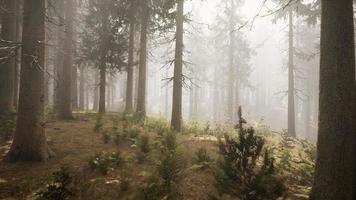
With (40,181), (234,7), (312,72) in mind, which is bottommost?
(40,181)

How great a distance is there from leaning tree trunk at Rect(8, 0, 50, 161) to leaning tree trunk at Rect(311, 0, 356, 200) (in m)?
7.79

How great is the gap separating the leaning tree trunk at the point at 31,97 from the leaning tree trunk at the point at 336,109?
779cm

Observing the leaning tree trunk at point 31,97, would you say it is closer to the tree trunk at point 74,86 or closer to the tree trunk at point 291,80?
the tree trunk at point 74,86

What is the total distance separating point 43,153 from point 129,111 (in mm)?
10866

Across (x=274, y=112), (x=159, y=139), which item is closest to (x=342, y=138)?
(x=159, y=139)

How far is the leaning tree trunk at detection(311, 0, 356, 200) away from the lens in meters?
5.79

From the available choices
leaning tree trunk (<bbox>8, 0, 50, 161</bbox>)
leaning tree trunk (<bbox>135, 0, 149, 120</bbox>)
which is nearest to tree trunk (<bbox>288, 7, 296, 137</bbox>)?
leaning tree trunk (<bbox>135, 0, 149, 120</bbox>)

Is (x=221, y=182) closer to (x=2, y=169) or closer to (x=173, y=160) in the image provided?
(x=173, y=160)

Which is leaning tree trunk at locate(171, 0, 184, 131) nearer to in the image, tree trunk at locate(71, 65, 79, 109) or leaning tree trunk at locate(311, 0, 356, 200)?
leaning tree trunk at locate(311, 0, 356, 200)

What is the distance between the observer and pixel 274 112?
197 ft

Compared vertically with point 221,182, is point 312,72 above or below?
above

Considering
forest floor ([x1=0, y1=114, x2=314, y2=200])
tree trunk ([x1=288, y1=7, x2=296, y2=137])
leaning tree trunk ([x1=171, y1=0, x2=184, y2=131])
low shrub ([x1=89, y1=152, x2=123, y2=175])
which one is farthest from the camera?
tree trunk ([x1=288, y1=7, x2=296, y2=137])

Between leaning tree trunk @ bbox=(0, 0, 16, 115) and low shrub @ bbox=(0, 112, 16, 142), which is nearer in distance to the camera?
low shrub @ bbox=(0, 112, 16, 142)

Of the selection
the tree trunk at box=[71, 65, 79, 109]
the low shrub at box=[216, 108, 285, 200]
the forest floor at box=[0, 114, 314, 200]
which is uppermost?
the tree trunk at box=[71, 65, 79, 109]
